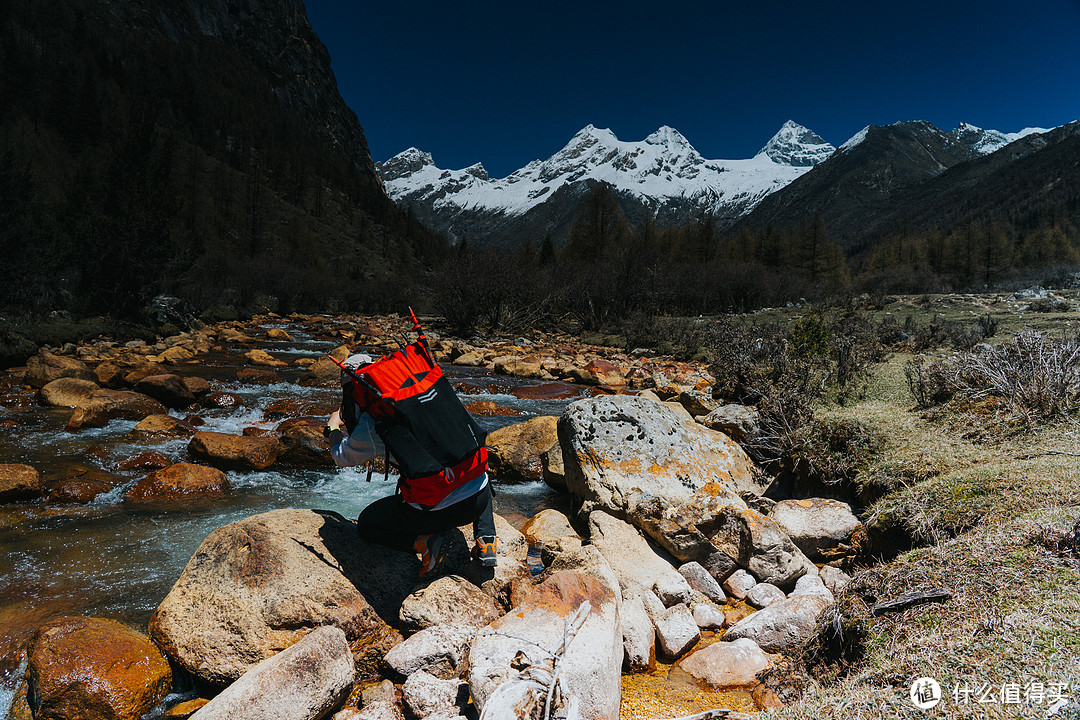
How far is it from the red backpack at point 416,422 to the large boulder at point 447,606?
0.62m

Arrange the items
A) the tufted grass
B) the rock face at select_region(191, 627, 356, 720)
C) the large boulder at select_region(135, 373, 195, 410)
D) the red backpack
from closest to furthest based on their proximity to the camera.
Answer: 1. the tufted grass
2. the rock face at select_region(191, 627, 356, 720)
3. the red backpack
4. the large boulder at select_region(135, 373, 195, 410)

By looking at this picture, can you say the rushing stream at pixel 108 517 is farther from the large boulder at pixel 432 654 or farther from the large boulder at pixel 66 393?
the large boulder at pixel 432 654

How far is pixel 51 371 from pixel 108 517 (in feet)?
26.9

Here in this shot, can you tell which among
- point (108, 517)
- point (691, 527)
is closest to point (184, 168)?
point (108, 517)

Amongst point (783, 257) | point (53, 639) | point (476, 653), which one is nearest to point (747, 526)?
point (476, 653)

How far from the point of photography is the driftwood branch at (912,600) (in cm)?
225

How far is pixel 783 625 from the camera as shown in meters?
3.09

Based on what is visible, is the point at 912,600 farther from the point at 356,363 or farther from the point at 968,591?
the point at 356,363

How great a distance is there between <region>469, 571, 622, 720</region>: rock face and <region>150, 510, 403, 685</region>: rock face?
1.04m

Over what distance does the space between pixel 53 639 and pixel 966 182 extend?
621ft

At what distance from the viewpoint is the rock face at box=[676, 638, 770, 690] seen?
284 centimetres

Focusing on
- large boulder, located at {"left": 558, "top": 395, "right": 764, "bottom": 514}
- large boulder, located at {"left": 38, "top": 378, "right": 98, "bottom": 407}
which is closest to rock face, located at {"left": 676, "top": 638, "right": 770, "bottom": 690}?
large boulder, located at {"left": 558, "top": 395, "right": 764, "bottom": 514}

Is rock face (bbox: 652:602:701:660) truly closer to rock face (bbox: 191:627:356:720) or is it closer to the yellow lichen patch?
the yellow lichen patch

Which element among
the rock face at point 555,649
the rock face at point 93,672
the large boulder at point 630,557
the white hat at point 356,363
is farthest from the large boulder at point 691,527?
the rock face at point 93,672
